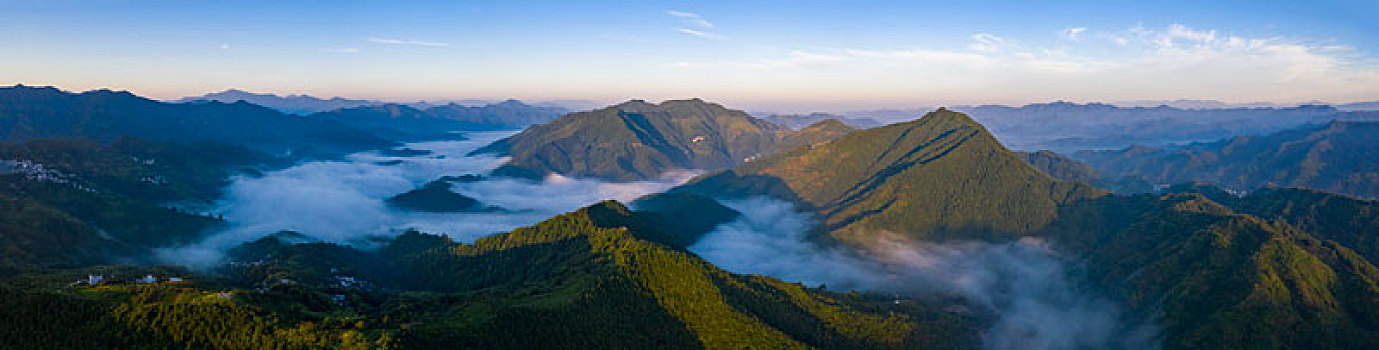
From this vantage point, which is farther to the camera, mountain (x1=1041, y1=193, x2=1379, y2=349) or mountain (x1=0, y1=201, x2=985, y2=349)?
mountain (x1=1041, y1=193, x2=1379, y2=349)

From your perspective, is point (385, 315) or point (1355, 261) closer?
point (385, 315)

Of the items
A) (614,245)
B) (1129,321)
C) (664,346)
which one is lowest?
(1129,321)

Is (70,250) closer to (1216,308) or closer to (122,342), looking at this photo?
(122,342)

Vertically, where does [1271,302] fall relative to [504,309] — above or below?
below

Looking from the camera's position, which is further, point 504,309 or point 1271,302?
point 1271,302

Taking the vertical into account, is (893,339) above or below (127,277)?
below

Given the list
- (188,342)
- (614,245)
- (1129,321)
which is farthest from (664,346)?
(1129,321)

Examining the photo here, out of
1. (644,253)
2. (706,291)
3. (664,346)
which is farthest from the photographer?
(644,253)

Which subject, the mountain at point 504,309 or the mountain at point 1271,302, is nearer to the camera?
the mountain at point 504,309
